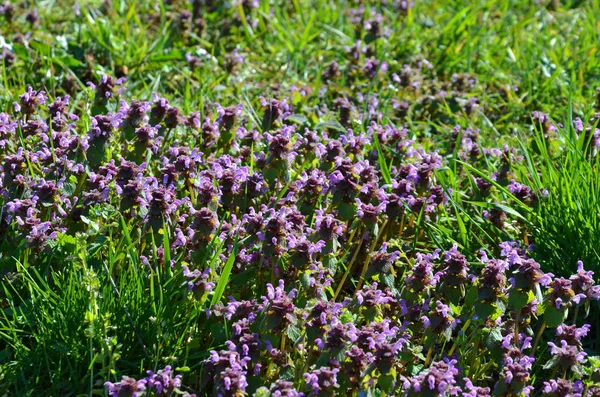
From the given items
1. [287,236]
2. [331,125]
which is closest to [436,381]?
[287,236]

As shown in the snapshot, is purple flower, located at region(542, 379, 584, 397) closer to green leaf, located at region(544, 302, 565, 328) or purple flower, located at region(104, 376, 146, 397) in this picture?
green leaf, located at region(544, 302, 565, 328)

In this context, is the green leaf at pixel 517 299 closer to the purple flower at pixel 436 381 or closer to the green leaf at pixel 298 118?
the purple flower at pixel 436 381

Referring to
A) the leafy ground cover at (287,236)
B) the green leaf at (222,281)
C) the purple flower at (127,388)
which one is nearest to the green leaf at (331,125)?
the leafy ground cover at (287,236)

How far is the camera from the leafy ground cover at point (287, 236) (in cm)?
313

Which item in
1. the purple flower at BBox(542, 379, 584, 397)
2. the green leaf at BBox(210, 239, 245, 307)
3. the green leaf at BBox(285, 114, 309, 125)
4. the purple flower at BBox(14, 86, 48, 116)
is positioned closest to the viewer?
the purple flower at BBox(542, 379, 584, 397)

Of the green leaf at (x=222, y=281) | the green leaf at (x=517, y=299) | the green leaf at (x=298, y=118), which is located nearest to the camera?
the green leaf at (x=517, y=299)

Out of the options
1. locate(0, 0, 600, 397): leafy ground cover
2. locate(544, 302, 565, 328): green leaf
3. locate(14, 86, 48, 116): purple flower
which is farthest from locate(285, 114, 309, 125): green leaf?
locate(544, 302, 565, 328): green leaf

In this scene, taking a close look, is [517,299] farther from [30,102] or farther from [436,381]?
[30,102]

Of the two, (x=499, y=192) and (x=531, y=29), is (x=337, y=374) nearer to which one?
(x=499, y=192)

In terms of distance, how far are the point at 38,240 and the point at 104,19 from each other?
2982mm

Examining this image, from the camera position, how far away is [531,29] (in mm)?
6730

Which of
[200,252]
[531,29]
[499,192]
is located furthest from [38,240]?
[531,29]

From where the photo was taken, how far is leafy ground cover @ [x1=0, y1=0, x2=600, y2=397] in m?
3.13

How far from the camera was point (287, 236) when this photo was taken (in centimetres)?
342
